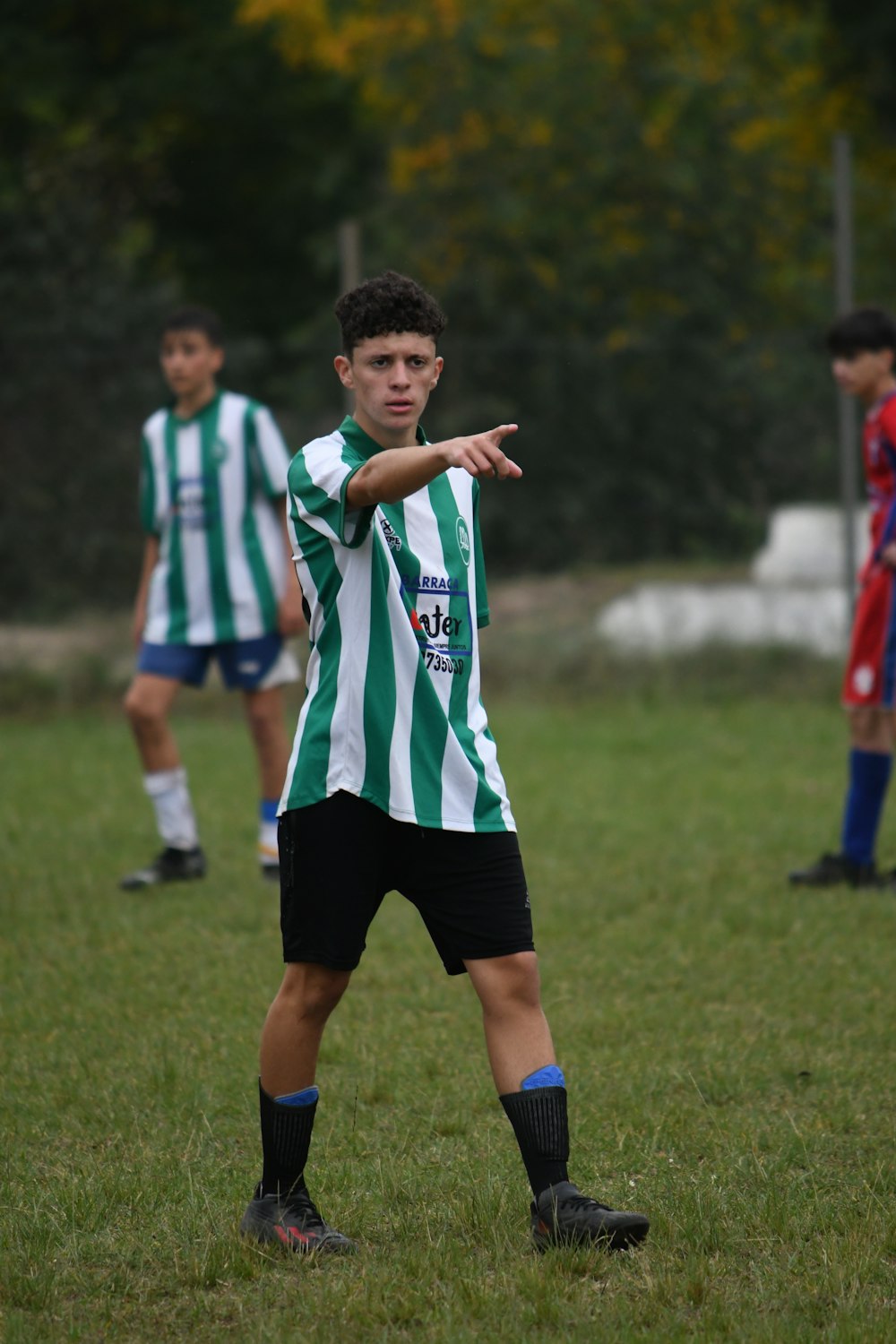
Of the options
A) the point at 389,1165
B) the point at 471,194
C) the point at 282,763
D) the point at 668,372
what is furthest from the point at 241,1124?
the point at 471,194

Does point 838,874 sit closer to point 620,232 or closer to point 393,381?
point 393,381

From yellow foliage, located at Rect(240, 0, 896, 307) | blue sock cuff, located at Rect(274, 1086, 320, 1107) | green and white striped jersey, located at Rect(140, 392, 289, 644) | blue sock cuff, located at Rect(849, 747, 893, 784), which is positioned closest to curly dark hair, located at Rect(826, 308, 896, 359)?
blue sock cuff, located at Rect(849, 747, 893, 784)

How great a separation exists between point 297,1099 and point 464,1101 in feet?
3.24

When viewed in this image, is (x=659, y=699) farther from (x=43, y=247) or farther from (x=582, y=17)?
(x=582, y=17)

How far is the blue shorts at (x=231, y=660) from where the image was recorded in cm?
713

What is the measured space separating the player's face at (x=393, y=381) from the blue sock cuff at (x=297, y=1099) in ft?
4.37

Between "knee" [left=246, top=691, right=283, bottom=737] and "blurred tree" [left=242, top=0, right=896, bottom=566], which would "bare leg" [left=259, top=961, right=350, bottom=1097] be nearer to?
"knee" [left=246, top=691, right=283, bottom=737]

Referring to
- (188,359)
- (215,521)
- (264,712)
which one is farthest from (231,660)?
(188,359)

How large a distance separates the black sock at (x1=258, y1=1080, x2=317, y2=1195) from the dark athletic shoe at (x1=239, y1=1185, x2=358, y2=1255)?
1.1 inches

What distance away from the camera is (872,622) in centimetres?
682

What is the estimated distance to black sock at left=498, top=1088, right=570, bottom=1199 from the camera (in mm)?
3354

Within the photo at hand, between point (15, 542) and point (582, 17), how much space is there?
45.1ft

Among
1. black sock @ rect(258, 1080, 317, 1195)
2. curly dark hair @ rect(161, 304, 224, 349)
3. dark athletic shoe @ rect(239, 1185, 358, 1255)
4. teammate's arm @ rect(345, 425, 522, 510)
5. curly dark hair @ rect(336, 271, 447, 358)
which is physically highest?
curly dark hair @ rect(161, 304, 224, 349)

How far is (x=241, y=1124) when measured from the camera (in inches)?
167
